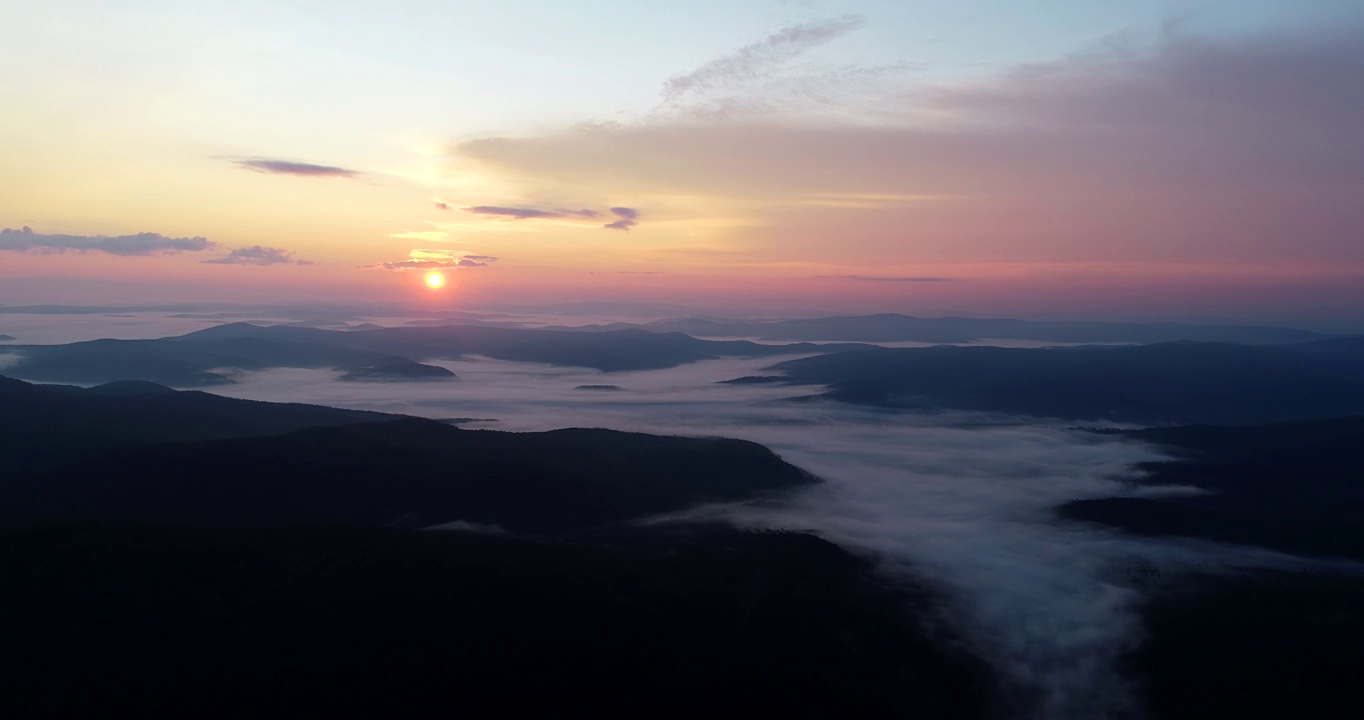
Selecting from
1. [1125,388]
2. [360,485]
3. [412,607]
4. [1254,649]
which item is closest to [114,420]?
[360,485]

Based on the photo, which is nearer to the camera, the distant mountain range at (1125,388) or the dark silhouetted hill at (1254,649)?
the dark silhouetted hill at (1254,649)

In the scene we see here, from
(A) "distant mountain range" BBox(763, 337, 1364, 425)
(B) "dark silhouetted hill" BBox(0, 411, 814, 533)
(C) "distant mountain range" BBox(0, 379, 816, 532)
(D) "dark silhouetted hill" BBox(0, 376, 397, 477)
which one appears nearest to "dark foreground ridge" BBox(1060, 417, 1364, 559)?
(C) "distant mountain range" BBox(0, 379, 816, 532)

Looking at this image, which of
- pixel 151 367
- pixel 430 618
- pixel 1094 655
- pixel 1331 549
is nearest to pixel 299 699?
pixel 430 618

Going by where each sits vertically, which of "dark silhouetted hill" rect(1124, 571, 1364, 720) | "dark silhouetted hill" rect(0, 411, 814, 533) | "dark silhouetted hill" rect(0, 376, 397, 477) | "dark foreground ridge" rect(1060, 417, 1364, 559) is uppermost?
"dark silhouetted hill" rect(0, 376, 397, 477)

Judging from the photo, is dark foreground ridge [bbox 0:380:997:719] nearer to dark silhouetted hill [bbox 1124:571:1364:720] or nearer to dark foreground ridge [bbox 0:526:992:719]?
dark foreground ridge [bbox 0:526:992:719]

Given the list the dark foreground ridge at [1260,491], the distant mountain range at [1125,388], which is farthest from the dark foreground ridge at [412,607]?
the distant mountain range at [1125,388]

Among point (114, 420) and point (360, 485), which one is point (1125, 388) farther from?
point (114, 420)

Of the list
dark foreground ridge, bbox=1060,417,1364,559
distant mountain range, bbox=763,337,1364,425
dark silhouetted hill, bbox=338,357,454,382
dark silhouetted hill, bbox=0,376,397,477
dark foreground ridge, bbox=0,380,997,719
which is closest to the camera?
dark foreground ridge, bbox=0,380,997,719

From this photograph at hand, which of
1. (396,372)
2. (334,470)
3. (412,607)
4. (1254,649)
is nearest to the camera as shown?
(412,607)

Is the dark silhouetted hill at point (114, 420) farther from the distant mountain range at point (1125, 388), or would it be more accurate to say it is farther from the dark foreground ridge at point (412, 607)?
the distant mountain range at point (1125, 388)

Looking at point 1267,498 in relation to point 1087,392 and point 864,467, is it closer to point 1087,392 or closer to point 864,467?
point 864,467

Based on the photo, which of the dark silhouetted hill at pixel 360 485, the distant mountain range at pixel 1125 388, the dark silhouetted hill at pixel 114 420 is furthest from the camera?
the distant mountain range at pixel 1125 388
